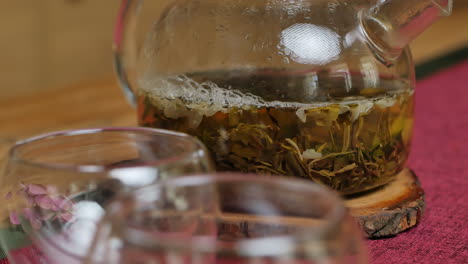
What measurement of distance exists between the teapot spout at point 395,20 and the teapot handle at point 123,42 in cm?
23

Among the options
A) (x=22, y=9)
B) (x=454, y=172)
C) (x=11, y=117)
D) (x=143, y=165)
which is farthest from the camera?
(x=22, y=9)

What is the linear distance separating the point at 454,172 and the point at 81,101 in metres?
0.72

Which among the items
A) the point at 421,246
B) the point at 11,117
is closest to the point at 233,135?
the point at 421,246

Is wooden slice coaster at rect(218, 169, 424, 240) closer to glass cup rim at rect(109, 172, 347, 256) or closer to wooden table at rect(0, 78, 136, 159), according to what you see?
glass cup rim at rect(109, 172, 347, 256)

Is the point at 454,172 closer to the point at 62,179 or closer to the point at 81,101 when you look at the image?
the point at 62,179

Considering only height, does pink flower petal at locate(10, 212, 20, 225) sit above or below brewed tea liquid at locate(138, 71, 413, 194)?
above

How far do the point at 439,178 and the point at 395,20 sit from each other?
19 centimetres

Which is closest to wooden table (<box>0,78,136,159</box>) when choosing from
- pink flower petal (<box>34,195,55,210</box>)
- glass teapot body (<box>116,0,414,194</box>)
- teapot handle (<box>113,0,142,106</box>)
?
teapot handle (<box>113,0,142,106</box>)

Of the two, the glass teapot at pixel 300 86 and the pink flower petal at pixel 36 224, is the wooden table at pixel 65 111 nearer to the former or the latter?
the glass teapot at pixel 300 86

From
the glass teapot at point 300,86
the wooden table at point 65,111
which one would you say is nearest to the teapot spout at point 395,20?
the glass teapot at point 300,86

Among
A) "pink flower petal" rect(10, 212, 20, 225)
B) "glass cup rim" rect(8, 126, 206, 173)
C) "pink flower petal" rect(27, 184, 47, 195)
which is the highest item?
"glass cup rim" rect(8, 126, 206, 173)

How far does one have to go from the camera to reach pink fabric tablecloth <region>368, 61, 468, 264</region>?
467mm

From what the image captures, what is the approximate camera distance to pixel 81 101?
119 cm

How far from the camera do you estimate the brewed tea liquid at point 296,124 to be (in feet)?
1.69
